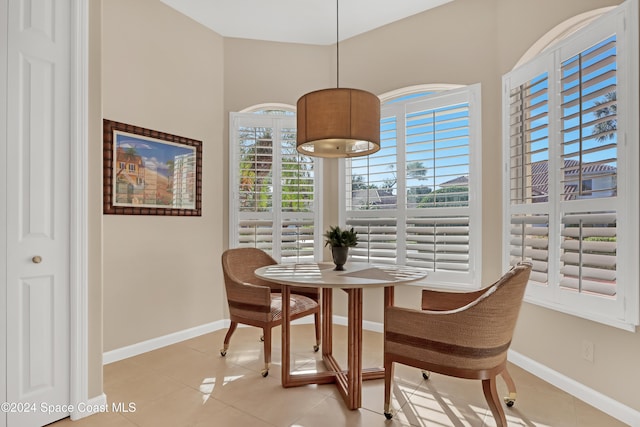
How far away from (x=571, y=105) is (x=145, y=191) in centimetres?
334

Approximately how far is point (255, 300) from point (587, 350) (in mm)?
2263

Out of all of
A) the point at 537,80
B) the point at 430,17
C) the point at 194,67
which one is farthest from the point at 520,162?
the point at 194,67

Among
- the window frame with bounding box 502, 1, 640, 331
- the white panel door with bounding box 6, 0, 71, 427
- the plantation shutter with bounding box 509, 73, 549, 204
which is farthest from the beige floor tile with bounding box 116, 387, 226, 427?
the plantation shutter with bounding box 509, 73, 549, 204

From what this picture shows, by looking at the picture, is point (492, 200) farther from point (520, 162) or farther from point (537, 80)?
point (537, 80)

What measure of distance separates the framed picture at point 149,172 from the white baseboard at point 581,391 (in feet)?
10.4

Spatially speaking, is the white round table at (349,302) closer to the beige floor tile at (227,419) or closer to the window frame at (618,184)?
the beige floor tile at (227,419)

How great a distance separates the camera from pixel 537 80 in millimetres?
2684

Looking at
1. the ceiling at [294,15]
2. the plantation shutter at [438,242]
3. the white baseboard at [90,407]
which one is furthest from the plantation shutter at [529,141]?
the white baseboard at [90,407]

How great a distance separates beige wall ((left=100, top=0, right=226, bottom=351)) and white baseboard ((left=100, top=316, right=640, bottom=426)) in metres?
0.06

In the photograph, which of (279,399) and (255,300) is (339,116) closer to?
(255,300)

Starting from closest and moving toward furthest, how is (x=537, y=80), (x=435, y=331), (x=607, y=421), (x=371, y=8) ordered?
(x=435, y=331) < (x=607, y=421) < (x=537, y=80) < (x=371, y=8)

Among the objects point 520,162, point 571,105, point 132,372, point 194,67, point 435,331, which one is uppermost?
point 194,67

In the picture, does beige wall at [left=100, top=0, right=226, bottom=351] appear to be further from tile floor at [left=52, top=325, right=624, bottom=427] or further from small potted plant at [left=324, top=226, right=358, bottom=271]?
small potted plant at [left=324, top=226, right=358, bottom=271]

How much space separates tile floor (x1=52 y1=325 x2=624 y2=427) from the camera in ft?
6.75
